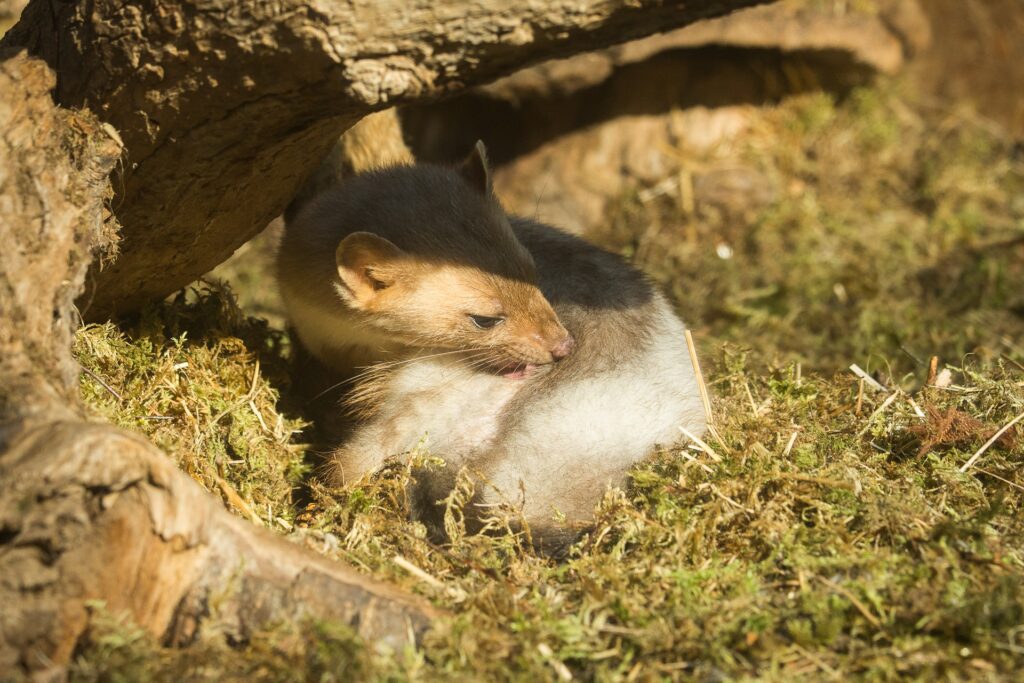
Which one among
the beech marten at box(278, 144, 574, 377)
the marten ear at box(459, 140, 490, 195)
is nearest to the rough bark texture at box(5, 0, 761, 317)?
the beech marten at box(278, 144, 574, 377)

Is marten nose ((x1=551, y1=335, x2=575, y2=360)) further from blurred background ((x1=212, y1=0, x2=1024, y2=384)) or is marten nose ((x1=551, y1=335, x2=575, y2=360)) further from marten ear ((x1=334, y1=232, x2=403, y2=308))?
blurred background ((x1=212, y1=0, x2=1024, y2=384))

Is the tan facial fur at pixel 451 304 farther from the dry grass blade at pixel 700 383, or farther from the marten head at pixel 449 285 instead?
the dry grass blade at pixel 700 383

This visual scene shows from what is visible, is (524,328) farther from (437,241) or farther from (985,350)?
(985,350)

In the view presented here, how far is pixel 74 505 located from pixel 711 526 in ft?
7.01

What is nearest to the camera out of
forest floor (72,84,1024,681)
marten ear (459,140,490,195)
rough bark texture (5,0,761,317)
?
forest floor (72,84,1024,681)

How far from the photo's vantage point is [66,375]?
319 cm

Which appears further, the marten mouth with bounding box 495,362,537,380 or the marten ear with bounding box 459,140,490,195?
the marten ear with bounding box 459,140,490,195

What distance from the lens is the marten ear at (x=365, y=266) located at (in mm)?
4314

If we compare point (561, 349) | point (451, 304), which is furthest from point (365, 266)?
point (561, 349)

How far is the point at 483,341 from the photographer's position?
4473mm

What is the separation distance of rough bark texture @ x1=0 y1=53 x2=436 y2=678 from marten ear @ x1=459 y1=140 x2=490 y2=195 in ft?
5.63

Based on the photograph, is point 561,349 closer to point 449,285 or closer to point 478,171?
point 449,285

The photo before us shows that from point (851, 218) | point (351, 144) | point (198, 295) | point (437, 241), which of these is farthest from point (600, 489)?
Result: point (851, 218)

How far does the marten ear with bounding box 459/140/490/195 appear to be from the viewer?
475cm
